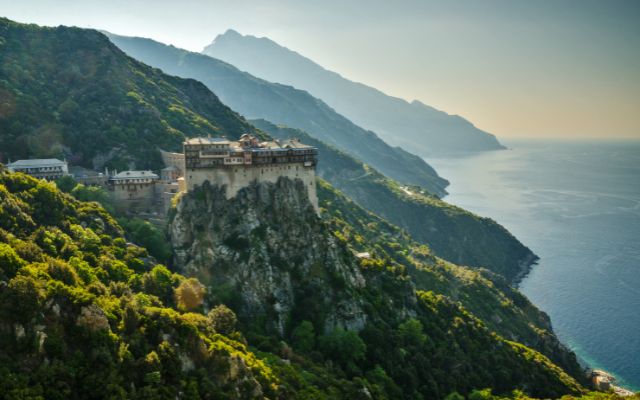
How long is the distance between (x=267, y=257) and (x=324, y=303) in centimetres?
1062

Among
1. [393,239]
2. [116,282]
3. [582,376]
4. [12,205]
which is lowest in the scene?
[582,376]

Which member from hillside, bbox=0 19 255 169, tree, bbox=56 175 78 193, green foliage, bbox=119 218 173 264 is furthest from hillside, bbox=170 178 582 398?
hillside, bbox=0 19 255 169

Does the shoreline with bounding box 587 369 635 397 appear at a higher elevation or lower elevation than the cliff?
lower

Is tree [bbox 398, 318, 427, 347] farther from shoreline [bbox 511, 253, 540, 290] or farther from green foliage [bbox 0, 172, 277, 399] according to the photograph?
shoreline [bbox 511, 253, 540, 290]

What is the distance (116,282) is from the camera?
2362 inches

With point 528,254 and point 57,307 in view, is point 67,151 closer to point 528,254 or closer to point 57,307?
point 57,307

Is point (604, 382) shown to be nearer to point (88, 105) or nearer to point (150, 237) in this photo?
point (150, 237)

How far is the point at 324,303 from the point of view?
7881 centimetres

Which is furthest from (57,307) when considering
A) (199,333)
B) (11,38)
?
(11,38)

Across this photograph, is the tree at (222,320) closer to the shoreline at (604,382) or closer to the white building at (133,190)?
the white building at (133,190)

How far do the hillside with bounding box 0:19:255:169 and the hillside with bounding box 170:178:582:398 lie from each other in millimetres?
28581

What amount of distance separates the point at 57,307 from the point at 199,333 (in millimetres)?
14627

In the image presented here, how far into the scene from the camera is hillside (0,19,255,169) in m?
100

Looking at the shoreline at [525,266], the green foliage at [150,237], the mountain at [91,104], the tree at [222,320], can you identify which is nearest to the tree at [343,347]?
the tree at [222,320]
